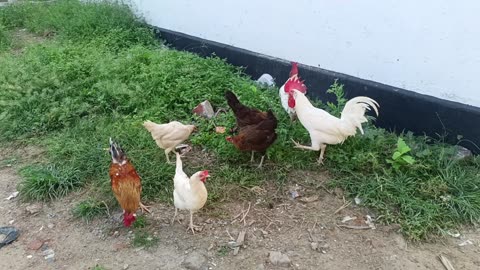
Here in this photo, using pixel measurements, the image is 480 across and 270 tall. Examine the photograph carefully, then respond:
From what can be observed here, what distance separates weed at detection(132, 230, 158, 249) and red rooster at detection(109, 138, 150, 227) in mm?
109

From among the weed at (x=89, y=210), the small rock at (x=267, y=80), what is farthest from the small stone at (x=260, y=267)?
the small rock at (x=267, y=80)

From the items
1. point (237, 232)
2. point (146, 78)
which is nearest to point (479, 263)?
point (237, 232)

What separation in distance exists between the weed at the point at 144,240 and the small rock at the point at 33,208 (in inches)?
37.2

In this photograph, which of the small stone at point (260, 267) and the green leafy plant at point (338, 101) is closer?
the small stone at point (260, 267)

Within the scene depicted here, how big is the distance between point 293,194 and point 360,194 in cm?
53

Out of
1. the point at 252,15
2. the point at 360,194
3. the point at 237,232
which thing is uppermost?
the point at 252,15

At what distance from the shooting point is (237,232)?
10.5 feet

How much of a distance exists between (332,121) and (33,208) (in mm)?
2527

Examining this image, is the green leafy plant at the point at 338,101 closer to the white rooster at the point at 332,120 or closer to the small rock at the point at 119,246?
the white rooster at the point at 332,120

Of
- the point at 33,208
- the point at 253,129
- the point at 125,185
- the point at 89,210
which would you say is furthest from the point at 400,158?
the point at 33,208

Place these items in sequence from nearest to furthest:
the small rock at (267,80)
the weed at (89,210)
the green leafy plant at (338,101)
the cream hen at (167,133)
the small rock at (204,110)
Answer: the weed at (89,210) < the cream hen at (167,133) < the green leafy plant at (338,101) < the small rock at (204,110) < the small rock at (267,80)

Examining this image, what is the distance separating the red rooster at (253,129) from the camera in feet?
11.8

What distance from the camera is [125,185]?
A: 3.11 meters

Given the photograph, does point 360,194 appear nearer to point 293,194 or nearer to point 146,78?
point 293,194
